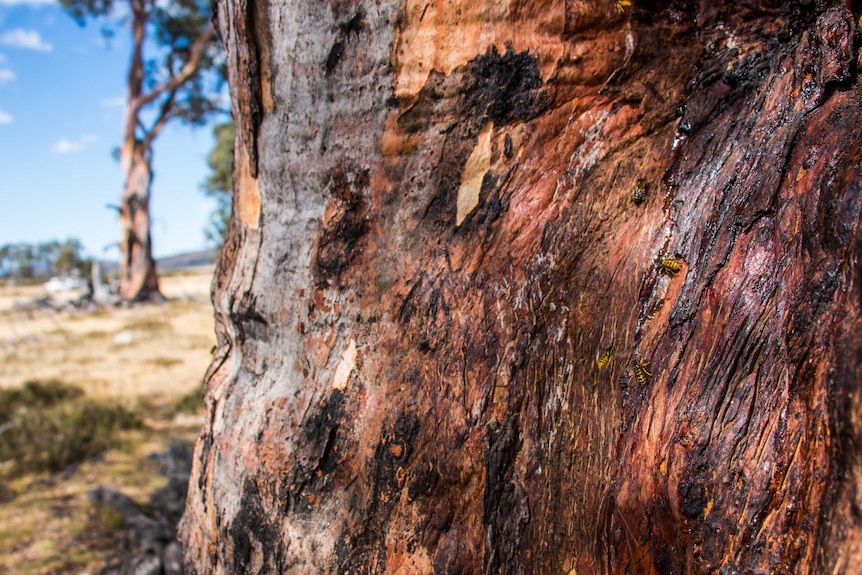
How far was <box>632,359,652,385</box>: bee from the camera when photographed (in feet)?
5.38

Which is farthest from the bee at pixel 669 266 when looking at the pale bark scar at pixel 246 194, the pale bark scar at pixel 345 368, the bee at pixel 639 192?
the pale bark scar at pixel 246 194

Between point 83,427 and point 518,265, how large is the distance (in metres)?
6.25

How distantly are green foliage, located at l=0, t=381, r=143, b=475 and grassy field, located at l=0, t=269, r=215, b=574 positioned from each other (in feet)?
0.04

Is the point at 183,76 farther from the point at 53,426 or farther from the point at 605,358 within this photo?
the point at 605,358

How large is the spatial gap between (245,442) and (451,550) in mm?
799

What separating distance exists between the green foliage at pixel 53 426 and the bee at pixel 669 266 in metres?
5.97

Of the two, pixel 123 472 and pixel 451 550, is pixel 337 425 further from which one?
pixel 123 472

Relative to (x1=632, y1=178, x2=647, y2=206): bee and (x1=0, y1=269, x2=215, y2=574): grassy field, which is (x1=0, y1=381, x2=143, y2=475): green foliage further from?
(x1=632, y1=178, x2=647, y2=206): bee

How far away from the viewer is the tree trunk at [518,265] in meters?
1.56

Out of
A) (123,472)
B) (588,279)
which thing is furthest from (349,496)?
(123,472)

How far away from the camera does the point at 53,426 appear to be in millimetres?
6047

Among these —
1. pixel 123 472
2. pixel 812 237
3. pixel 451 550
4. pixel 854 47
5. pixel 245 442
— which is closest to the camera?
pixel 812 237

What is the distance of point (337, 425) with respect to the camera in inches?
71.2

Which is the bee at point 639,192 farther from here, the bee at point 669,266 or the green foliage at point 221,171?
the green foliage at point 221,171
